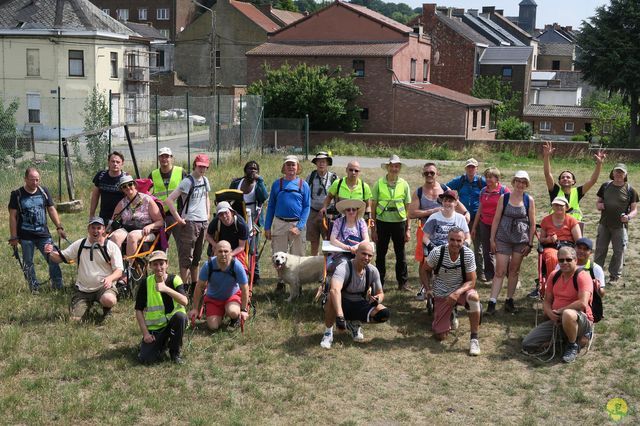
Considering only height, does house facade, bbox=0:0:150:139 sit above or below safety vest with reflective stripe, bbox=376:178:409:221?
above

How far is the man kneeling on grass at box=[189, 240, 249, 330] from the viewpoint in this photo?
841cm

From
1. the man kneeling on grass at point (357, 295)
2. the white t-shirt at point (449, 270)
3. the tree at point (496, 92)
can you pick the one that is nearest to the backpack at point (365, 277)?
the man kneeling on grass at point (357, 295)

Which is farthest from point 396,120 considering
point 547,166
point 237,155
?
point 547,166

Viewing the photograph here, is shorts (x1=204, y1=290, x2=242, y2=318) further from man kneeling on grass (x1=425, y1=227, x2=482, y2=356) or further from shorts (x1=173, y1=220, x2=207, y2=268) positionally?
man kneeling on grass (x1=425, y1=227, x2=482, y2=356)

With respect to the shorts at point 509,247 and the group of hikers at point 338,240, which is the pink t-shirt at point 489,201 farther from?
the shorts at point 509,247

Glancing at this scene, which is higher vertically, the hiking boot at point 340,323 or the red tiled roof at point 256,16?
the red tiled roof at point 256,16

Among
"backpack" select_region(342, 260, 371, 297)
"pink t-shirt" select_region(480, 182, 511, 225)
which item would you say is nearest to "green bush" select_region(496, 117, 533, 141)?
"pink t-shirt" select_region(480, 182, 511, 225)

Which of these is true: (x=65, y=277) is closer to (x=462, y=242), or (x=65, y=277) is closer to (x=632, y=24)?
(x=462, y=242)

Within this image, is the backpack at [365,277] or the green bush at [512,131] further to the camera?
the green bush at [512,131]

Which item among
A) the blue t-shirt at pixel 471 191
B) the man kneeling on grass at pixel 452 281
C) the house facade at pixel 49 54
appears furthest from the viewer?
the house facade at pixel 49 54

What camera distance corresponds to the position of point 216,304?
8.55 m

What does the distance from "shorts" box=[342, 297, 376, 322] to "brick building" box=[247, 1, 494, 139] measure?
3666 cm

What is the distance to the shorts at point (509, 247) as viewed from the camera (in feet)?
31.2

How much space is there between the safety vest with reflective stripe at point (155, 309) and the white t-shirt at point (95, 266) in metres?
1.30
